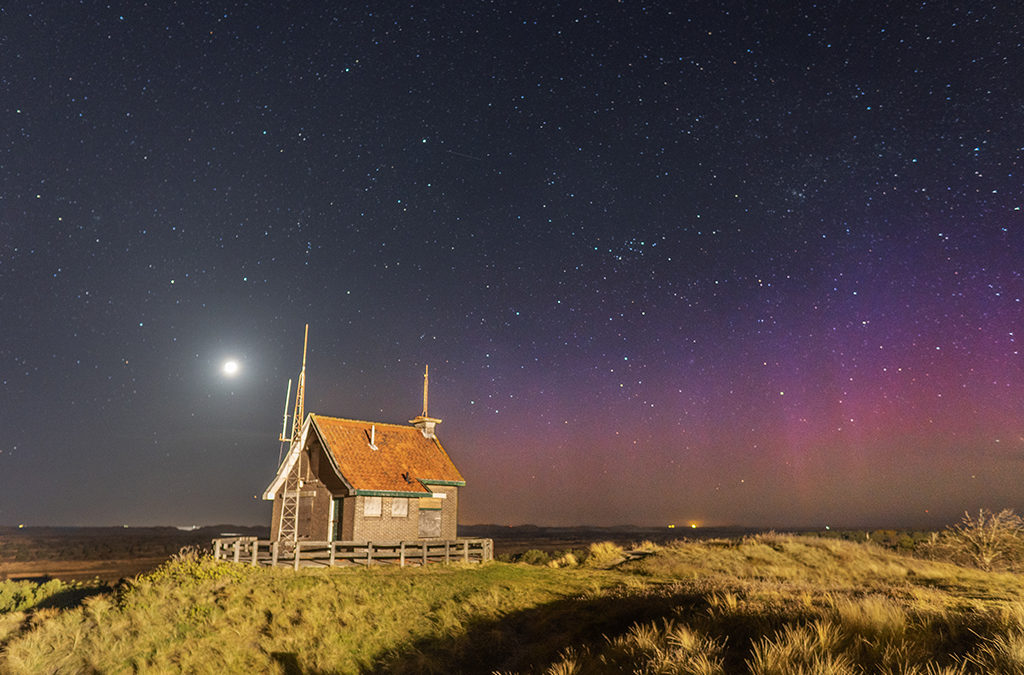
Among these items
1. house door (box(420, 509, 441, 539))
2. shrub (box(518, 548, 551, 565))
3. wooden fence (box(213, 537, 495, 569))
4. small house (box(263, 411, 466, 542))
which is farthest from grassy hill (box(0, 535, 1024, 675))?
shrub (box(518, 548, 551, 565))

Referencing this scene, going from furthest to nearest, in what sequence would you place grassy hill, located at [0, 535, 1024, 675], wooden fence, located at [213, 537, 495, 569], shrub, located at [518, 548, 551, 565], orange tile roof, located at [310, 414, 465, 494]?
1. shrub, located at [518, 548, 551, 565]
2. orange tile roof, located at [310, 414, 465, 494]
3. wooden fence, located at [213, 537, 495, 569]
4. grassy hill, located at [0, 535, 1024, 675]

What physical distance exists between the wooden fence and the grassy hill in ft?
4.13

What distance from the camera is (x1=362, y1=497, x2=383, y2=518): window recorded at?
2890 cm

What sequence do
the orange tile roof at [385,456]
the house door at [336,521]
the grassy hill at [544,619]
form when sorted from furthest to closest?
1. the orange tile roof at [385,456]
2. the house door at [336,521]
3. the grassy hill at [544,619]

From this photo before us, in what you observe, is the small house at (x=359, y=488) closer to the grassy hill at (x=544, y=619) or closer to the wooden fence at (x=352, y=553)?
the wooden fence at (x=352, y=553)

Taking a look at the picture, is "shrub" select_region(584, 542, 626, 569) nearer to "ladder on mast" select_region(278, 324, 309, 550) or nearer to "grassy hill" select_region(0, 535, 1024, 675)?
"grassy hill" select_region(0, 535, 1024, 675)

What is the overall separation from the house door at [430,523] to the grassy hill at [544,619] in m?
3.71

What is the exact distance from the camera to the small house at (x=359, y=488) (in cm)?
2911

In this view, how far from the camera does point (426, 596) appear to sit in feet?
67.7

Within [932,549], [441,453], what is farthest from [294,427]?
[932,549]

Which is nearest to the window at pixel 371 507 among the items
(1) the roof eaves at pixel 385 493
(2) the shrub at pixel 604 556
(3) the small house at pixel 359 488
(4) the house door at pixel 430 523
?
(3) the small house at pixel 359 488

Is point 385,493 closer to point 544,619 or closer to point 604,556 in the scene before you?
point 604,556

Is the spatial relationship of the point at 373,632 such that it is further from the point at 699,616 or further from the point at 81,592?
the point at 81,592

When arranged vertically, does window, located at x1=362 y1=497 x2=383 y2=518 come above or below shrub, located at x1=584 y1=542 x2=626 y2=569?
above
